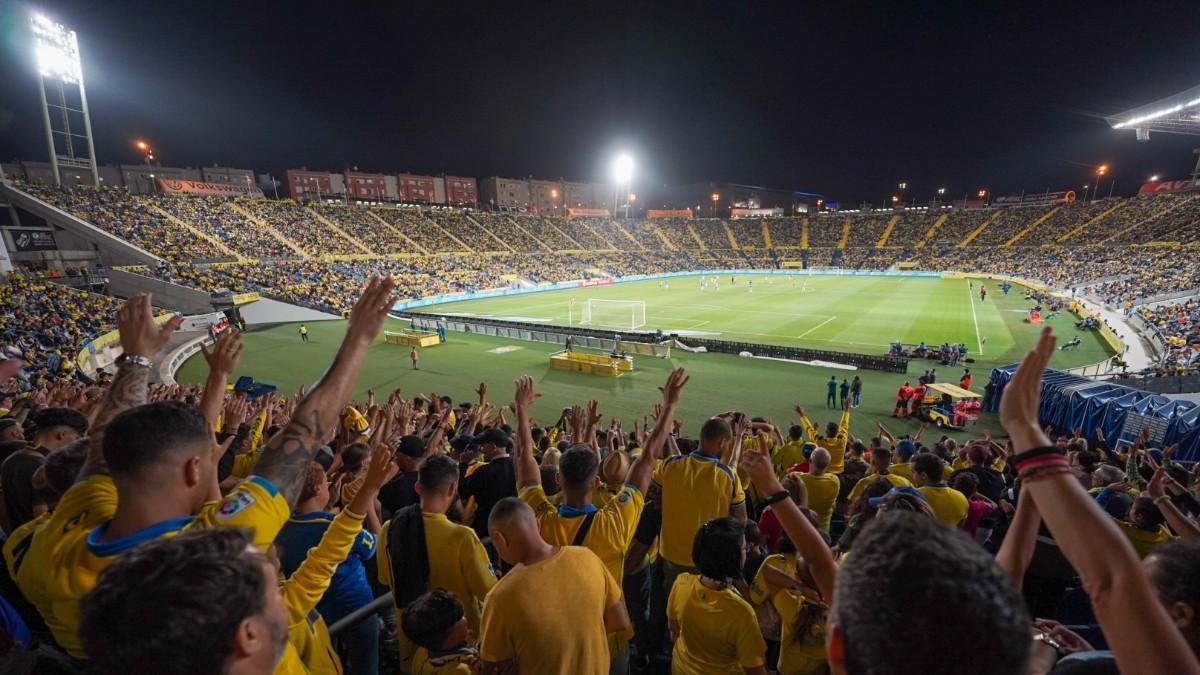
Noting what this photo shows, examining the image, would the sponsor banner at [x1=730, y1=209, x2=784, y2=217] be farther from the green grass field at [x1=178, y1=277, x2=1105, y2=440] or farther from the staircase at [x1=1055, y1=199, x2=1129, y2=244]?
the green grass field at [x1=178, y1=277, x2=1105, y2=440]

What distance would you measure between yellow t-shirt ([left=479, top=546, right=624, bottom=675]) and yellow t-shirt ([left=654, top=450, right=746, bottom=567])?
→ 182 centimetres

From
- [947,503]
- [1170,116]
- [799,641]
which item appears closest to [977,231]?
[1170,116]

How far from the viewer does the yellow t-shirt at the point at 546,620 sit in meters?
2.39

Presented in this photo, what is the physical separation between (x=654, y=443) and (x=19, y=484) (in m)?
5.10

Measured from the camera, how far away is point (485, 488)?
529cm

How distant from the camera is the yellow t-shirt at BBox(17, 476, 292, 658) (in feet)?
6.63

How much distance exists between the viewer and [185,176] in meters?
73.8

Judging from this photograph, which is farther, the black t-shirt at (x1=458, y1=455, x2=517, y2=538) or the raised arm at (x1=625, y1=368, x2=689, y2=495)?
the black t-shirt at (x1=458, y1=455, x2=517, y2=538)

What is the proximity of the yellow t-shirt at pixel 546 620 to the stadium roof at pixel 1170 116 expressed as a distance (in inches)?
2061

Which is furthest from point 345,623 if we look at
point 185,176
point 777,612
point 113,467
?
point 185,176

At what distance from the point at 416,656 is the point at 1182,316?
3936cm

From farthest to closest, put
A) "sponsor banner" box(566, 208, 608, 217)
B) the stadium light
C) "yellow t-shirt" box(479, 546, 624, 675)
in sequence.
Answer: "sponsor banner" box(566, 208, 608, 217) → the stadium light → "yellow t-shirt" box(479, 546, 624, 675)

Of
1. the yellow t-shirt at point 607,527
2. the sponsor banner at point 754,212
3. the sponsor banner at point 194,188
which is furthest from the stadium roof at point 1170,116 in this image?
the sponsor banner at point 194,188

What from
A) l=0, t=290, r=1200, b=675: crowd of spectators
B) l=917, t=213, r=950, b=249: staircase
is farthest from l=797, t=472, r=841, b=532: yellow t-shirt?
l=917, t=213, r=950, b=249: staircase
